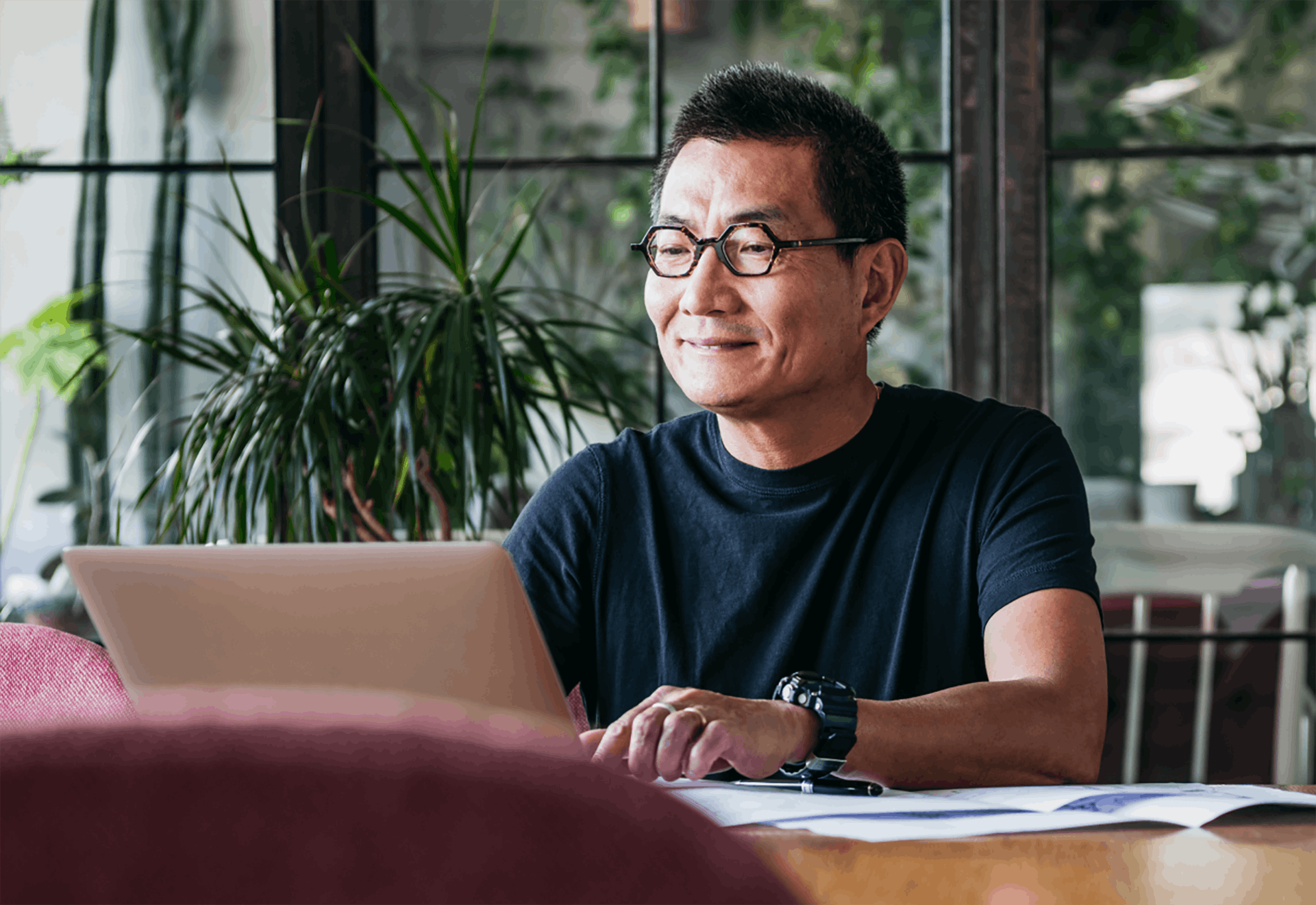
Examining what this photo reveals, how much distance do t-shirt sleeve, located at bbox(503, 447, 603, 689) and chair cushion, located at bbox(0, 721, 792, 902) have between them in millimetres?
1361

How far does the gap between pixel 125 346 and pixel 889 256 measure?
2.06m

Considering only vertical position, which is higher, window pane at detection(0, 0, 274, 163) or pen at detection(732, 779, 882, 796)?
window pane at detection(0, 0, 274, 163)

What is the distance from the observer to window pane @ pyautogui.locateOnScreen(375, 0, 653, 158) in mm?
2797

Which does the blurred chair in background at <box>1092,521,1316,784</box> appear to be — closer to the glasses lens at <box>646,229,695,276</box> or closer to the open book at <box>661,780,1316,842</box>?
the glasses lens at <box>646,229,695,276</box>

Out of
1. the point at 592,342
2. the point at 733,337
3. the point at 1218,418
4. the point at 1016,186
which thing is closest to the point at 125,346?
the point at 592,342

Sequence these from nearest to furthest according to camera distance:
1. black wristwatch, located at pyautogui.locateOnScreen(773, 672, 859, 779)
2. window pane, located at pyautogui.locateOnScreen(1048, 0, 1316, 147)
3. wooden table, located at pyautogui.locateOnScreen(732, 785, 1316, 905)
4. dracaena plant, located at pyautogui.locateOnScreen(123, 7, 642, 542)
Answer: wooden table, located at pyautogui.locateOnScreen(732, 785, 1316, 905)
black wristwatch, located at pyautogui.locateOnScreen(773, 672, 859, 779)
dracaena plant, located at pyautogui.locateOnScreen(123, 7, 642, 542)
window pane, located at pyautogui.locateOnScreen(1048, 0, 1316, 147)

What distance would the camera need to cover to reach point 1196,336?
2.71 m

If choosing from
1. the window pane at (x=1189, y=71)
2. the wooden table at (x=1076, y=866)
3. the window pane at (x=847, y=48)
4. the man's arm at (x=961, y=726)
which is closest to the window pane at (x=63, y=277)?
the window pane at (x=847, y=48)

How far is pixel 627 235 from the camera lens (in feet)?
9.21

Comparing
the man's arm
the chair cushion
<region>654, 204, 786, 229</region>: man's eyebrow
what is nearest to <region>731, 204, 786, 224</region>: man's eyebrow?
<region>654, 204, 786, 229</region>: man's eyebrow

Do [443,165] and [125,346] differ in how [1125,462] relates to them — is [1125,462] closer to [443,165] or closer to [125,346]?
[443,165]

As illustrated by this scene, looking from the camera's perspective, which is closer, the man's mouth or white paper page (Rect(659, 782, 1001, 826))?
white paper page (Rect(659, 782, 1001, 826))

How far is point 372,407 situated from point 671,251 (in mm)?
685

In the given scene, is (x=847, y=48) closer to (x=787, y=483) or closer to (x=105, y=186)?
(x=787, y=483)
